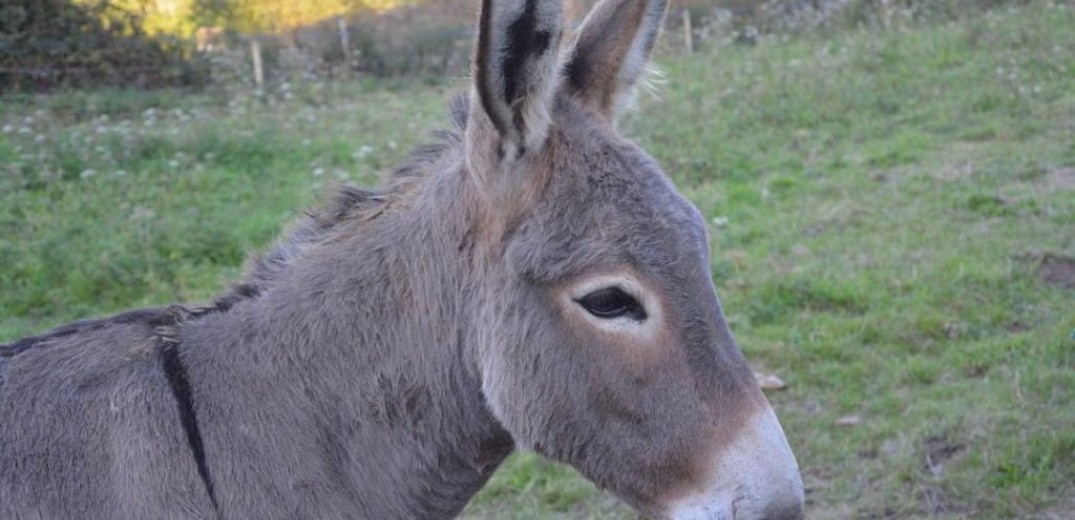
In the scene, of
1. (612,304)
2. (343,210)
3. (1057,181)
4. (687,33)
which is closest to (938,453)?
(612,304)

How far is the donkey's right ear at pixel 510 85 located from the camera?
2320 millimetres

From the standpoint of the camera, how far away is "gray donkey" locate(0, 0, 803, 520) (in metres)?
2.41

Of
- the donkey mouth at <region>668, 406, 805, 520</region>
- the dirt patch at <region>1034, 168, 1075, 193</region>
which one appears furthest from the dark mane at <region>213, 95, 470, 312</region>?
the dirt patch at <region>1034, 168, 1075, 193</region>

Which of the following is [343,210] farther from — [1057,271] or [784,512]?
[1057,271]

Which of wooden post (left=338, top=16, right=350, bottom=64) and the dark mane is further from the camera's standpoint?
wooden post (left=338, top=16, right=350, bottom=64)

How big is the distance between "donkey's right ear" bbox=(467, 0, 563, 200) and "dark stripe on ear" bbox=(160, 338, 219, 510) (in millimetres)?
846

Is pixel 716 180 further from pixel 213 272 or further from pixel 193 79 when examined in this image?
pixel 193 79

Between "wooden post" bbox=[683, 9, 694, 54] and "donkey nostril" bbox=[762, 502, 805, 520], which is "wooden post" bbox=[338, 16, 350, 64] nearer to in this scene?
"wooden post" bbox=[683, 9, 694, 54]

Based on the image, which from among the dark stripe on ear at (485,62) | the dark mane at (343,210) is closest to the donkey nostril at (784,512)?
the dark stripe on ear at (485,62)

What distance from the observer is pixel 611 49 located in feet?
9.34

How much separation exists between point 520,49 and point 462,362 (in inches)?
29.5

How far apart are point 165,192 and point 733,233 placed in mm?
4688

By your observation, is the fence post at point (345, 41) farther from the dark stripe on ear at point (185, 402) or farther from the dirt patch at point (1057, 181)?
the dark stripe on ear at point (185, 402)

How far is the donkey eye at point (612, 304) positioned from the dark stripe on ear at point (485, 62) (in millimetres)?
440
